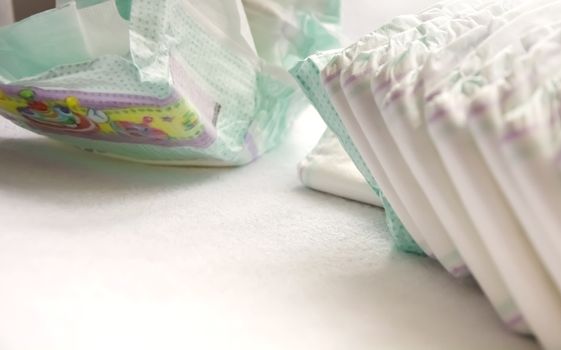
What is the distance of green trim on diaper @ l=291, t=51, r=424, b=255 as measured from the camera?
0.52m

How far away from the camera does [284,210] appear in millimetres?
630

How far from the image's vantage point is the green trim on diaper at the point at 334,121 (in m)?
0.52

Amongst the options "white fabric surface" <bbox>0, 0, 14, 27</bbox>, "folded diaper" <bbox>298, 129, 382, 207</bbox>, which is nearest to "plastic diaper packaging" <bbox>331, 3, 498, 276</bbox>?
"folded diaper" <bbox>298, 129, 382, 207</bbox>

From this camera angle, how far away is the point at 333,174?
667mm

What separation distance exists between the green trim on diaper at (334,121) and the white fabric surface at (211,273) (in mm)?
17

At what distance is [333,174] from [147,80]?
0.65 feet

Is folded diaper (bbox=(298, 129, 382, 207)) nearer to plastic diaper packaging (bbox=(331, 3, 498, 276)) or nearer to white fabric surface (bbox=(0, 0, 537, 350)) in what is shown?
white fabric surface (bbox=(0, 0, 537, 350))

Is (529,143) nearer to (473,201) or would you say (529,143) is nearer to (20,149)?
(473,201)

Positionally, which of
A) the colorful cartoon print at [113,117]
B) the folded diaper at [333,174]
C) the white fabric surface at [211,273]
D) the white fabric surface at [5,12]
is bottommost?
the folded diaper at [333,174]

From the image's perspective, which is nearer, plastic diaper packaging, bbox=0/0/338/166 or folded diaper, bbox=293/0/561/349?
folded diaper, bbox=293/0/561/349

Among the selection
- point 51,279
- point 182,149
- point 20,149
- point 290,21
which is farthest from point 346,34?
point 51,279

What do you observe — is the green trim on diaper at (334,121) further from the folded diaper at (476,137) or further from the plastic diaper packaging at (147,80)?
the plastic diaper packaging at (147,80)

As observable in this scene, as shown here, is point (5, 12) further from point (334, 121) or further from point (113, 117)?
point (334, 121)

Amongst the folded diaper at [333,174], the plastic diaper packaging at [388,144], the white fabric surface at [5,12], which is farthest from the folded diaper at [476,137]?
the white fabric surface at [5,12]
